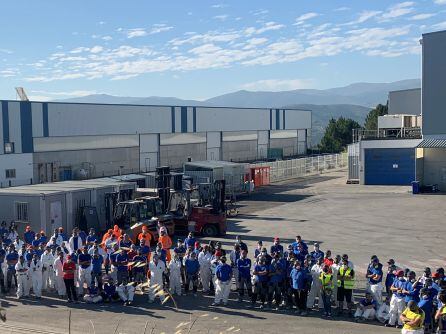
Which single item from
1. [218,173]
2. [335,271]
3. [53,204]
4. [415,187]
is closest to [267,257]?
[335,271]

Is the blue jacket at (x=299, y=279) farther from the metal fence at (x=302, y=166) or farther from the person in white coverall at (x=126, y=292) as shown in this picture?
the metal fence at (x=302, y=166)

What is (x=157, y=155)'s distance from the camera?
171ft

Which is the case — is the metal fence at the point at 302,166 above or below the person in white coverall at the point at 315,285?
above

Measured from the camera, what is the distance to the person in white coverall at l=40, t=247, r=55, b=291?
54.1ft

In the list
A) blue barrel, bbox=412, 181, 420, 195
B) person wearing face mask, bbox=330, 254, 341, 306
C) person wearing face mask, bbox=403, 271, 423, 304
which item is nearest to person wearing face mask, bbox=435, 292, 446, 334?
person wearing face mask, bbox=403, 271, 423, 304

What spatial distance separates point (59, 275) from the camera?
16.1 metres

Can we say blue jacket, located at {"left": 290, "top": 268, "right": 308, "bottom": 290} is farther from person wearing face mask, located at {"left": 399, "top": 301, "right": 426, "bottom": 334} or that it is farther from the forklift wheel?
the forklift wheel

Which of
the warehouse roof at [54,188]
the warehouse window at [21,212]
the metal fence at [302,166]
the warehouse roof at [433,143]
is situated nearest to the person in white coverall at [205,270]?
the warehouse roof at [54,188]

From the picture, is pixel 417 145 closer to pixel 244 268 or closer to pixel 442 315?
pixel 244 268

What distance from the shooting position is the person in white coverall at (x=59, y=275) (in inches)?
634

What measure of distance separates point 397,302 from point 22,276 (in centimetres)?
995

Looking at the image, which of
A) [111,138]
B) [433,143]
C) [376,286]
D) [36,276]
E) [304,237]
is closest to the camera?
[376,286]

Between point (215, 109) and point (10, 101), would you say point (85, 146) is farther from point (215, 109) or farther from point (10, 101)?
point (215, 109)

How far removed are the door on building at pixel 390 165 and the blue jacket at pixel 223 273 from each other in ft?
107
